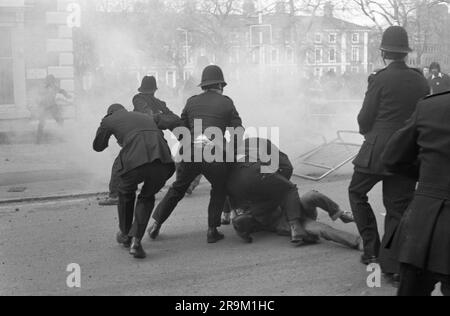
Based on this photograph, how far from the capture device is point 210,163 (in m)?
5.50

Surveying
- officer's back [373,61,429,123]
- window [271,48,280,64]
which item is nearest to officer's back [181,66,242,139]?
officer's back [373,61,429,123]

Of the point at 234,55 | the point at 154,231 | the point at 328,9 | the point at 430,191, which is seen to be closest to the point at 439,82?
the point at 328,9

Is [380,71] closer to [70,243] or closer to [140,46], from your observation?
[70,243]

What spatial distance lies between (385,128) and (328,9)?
29.5 ft

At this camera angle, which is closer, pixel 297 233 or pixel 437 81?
Answer: pixel 297 233

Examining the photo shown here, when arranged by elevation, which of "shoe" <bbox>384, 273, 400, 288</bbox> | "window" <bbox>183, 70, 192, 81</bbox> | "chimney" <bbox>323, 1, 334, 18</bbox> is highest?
"chimney" <bbox>323, 1, 334, 18</bbox>

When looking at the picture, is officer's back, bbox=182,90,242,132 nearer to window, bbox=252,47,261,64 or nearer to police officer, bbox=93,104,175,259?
police officer, bbox=93,104,175,259

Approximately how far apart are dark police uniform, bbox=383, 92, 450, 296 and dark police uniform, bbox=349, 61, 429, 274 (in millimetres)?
1328

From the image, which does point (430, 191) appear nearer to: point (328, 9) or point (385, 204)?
point (385, 204)

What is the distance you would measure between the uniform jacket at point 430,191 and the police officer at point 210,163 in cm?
267

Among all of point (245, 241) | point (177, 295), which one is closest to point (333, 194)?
point (245, 241)

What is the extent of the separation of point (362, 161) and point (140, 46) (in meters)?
8.80

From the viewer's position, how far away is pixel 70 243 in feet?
19.0

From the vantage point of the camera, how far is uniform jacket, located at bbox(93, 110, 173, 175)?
520 cm
